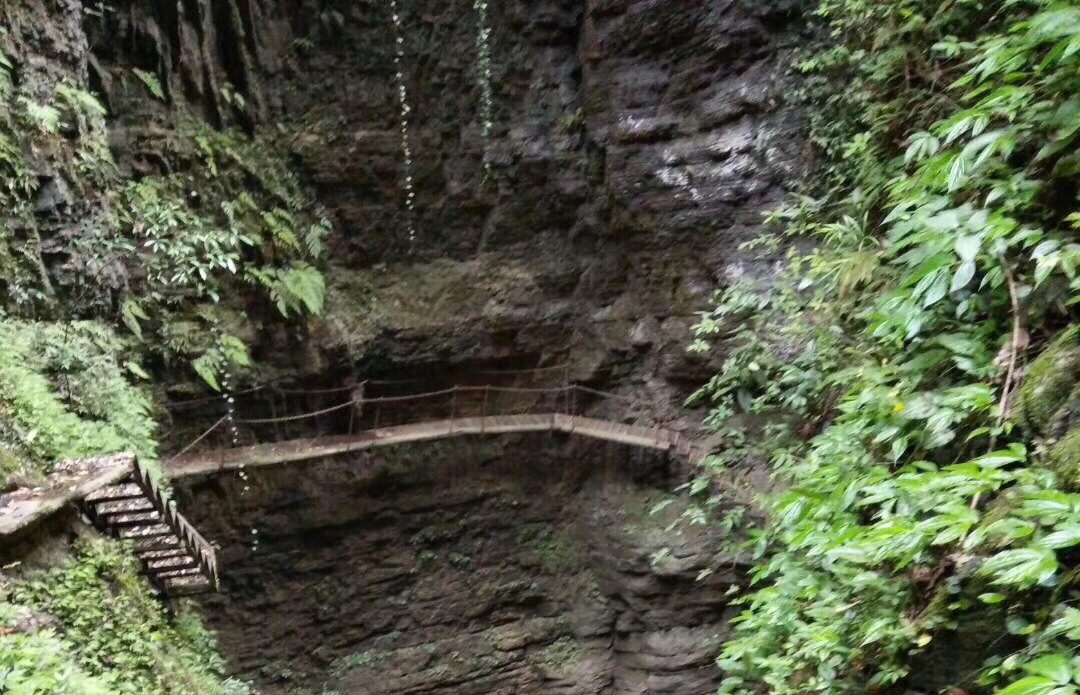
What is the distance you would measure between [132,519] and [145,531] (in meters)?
0.17

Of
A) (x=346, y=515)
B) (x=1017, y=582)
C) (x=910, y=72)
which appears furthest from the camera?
(x=346, y=515)

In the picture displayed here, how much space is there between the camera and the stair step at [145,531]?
492 cm

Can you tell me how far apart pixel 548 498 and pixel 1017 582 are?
7320 millimetres

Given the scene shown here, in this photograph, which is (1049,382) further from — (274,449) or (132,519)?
(274,449)

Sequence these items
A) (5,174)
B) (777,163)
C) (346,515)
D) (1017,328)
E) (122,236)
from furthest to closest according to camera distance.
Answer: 1. (346,515)
2. (777,163)
3. (122,236)
4. (5,174)
5. (1017,328)

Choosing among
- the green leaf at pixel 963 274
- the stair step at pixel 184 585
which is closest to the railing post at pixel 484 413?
the stair step at pixel 184 585

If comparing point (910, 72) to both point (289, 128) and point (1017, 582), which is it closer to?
point (1017, 582)

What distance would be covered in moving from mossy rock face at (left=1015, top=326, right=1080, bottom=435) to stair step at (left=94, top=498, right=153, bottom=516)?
206 inches

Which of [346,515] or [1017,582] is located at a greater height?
[1017,582]

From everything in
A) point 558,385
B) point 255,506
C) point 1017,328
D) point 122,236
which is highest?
point 122,236

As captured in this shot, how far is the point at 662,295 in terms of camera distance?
28.8 ft

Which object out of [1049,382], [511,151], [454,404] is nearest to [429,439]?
[454,404]

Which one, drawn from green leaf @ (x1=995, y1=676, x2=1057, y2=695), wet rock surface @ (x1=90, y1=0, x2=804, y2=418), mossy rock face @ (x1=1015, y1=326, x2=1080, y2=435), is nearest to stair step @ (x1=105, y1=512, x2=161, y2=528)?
wet rock surface @ (x1=90, y1=0, x2=804, y2=418)

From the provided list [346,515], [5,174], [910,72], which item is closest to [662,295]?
[910,72]
